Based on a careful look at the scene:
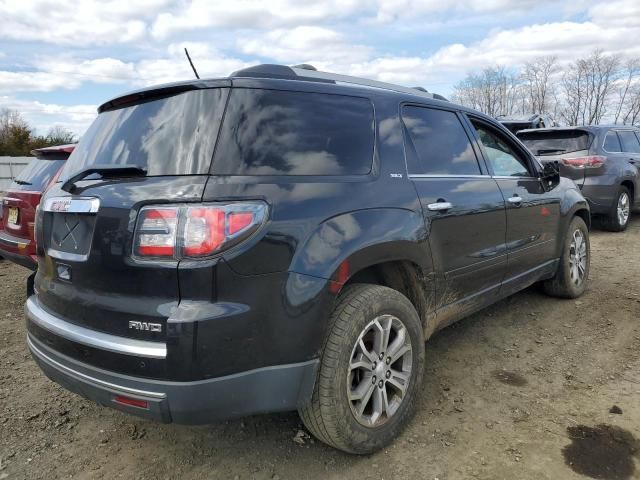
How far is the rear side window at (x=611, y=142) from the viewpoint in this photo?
332 inches

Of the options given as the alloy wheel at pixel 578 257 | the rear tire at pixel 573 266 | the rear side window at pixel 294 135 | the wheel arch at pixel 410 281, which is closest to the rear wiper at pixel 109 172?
the rear side window at pixel 294 135

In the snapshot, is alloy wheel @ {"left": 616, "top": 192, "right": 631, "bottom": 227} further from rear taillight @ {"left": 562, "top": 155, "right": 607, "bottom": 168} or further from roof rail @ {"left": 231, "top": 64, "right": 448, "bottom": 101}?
roof rail @ {"left": 231, "top": 64, "right": 448, "bottom": 101}

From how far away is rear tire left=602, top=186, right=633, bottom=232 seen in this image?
8.51 metres

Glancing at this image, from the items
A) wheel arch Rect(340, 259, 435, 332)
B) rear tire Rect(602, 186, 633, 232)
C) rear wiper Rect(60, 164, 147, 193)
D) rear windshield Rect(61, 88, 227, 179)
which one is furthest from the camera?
rear tire Rect(602, 186, 633, 232)

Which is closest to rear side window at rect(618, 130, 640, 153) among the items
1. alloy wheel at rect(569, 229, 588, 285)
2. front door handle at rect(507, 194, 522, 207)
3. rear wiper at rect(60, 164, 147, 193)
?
alloy wheel at rect(569, 229, 588, 285)

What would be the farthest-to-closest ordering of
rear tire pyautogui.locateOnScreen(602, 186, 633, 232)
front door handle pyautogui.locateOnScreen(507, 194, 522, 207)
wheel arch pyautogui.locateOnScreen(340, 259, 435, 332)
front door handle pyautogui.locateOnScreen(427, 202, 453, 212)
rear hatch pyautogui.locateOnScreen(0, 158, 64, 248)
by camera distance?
rear tire pyautogui.locateOnScreen(602, 186, 633, 232) < rear hatch pyautogui.locateOnScreen(0, 158, 64, 248) < front door handle pyautogui.locateOnScreen(507, 194, 522, 207) < front door handle pyautogui.locateOnScreen(427, 202, 453, 212) < wheel arch pyautogui.locateOnScreen(340, 259, 435, 332)

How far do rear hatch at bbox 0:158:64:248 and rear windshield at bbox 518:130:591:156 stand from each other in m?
7.04

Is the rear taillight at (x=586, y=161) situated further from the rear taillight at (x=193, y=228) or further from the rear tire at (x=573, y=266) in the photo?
the rear taillight at (x=193, y=228)

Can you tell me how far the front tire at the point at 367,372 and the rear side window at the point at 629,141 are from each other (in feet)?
26.0

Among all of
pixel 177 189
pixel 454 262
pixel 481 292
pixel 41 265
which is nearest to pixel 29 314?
pixel 41 265

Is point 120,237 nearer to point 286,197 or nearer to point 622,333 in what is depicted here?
point 286,197

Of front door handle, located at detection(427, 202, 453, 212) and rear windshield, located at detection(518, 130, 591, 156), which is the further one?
rear windshield, located at detection(518, 130, 591, 156)

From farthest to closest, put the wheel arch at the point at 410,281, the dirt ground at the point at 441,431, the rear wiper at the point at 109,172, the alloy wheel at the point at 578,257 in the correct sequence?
the alloy wheel at the point at 578,257
the wheel arch at the point at 410,281
the dirt ground at the point at 441,431
the rear wiper at the point at 109,172

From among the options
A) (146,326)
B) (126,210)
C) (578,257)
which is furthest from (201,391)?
(578,257)
